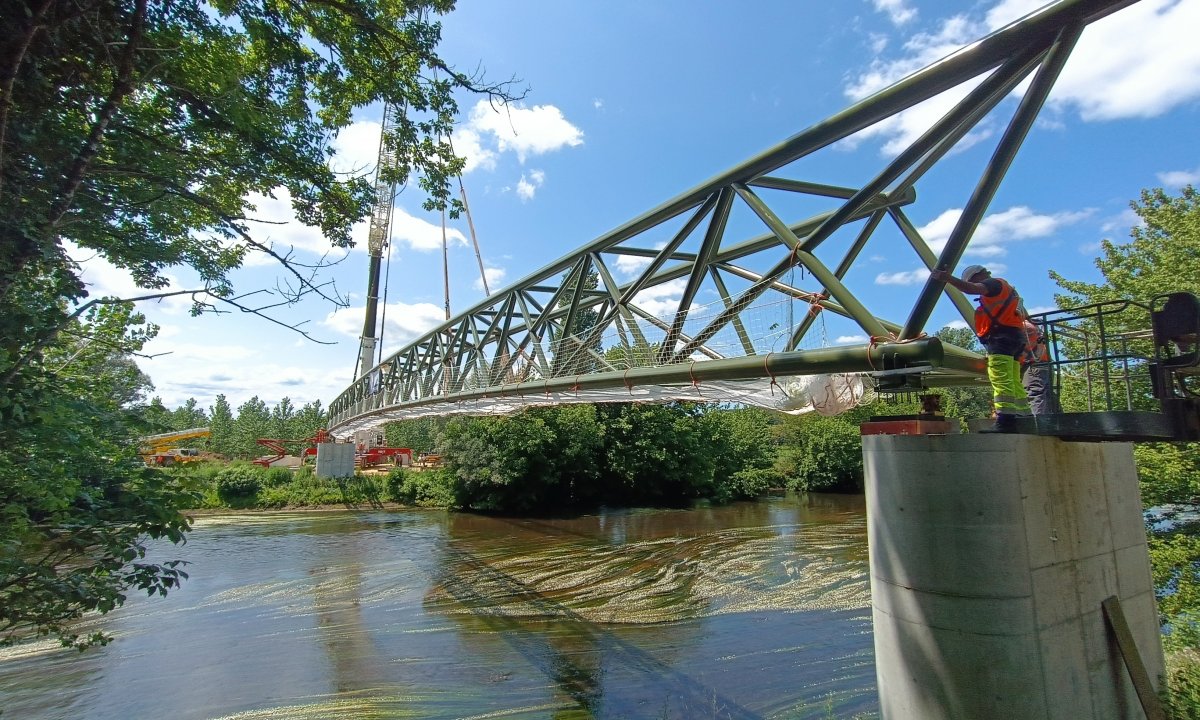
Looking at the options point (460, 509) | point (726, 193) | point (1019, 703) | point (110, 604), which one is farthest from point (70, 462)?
point (460, 509)

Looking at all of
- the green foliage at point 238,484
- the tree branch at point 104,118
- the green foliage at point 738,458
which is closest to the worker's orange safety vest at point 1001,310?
the tree branch at point 104,118

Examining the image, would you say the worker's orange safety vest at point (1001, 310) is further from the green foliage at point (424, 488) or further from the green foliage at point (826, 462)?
the green foliage at point (826, 462)

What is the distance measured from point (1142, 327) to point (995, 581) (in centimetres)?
967

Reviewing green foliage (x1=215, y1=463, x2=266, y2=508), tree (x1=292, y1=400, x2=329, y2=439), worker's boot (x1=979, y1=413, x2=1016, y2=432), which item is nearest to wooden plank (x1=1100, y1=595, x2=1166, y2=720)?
worker's boot (x1=979, y1=413, x2=1016, y2=432)

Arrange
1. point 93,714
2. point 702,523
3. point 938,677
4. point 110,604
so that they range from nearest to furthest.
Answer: point 110,604 → point 938,677 → point 93,714 → point 702,523

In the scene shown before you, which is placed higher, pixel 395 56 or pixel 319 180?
pixel 395 56

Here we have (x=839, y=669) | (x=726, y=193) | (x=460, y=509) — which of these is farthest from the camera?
(x=460, y=509)

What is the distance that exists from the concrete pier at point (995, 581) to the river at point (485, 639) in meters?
3.31

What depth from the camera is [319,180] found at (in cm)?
552

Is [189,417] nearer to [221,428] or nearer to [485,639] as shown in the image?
[221,428]

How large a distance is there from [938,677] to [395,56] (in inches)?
304

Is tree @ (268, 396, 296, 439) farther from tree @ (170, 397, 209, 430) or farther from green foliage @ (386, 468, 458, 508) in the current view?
green foliage @ (386, 468, 458, 508)

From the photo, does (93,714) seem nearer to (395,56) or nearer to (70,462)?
(70,462)

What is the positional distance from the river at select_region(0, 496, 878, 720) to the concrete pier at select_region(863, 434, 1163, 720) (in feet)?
10.8
